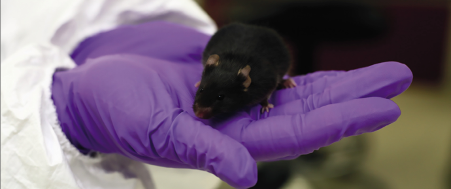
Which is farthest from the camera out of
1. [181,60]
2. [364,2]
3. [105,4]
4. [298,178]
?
[364,2]

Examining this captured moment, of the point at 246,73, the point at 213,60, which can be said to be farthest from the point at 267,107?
the point at 213,60

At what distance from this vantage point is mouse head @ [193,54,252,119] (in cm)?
123

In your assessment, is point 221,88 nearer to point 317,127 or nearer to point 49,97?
point 317,127

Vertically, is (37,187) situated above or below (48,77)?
below

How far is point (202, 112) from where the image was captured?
3.97 feet

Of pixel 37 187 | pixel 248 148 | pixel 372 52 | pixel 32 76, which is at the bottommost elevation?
pixel 372 52

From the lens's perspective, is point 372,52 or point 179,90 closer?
point 179,90

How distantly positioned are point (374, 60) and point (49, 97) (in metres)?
4.92

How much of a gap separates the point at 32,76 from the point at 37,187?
467 mm

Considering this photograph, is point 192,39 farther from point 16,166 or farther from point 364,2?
point 364,2

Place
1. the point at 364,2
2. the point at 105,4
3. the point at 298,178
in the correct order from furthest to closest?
the point at 364,2
the point at 298,178
the point at 105,4

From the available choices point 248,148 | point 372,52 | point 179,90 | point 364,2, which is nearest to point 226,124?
point 248,148

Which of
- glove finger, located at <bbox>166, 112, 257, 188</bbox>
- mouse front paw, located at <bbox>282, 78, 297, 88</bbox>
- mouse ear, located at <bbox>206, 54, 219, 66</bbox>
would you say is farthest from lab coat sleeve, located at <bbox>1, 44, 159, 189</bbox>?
mouse front paw, located at <bbox>282, 78, 297, 88</bbox>

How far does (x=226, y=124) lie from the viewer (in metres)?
1.21
